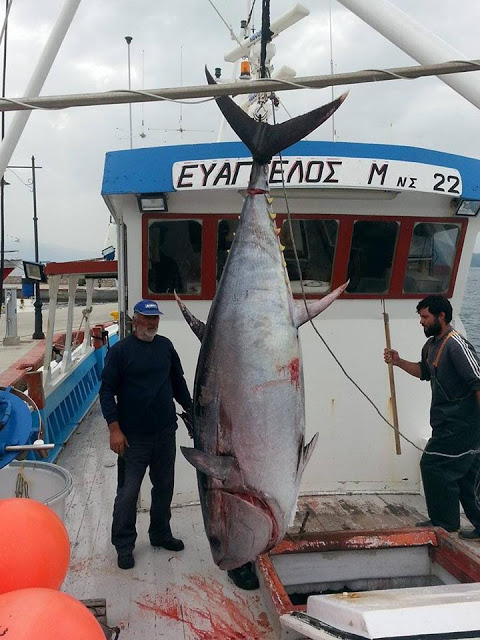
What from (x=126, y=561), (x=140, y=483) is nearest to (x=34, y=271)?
(x=140, y=483)

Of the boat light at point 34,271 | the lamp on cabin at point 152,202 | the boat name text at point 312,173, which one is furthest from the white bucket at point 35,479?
the boat light at point 34,271

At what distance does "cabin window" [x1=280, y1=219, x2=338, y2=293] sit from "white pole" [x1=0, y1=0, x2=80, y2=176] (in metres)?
1.99

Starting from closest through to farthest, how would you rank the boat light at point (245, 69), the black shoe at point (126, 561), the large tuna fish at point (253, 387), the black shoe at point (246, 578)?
the large tuna fish at point (253, 387), the black shoe at point (246, 578), the black shoe at point (126, 561), the boat light at point (245, 69)

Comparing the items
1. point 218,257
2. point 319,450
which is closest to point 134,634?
point 319,450

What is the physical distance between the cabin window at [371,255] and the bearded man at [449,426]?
0.84 metres

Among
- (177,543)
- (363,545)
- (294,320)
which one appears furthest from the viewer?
(177,543)

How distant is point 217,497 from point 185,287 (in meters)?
2.39

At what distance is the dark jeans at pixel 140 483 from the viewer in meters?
3.50

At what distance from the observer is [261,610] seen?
9.82ft

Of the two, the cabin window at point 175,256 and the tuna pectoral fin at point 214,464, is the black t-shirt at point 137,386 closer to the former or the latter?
the cabin window at point 175,256

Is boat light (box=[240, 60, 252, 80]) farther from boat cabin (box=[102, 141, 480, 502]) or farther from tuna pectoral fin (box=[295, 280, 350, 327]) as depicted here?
tuna pectoral fin (box=[295, 280, 350, 327])

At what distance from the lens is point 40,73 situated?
4.21 metres

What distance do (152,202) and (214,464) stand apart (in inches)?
94.3

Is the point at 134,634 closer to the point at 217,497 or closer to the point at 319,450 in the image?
the point at 217,497
